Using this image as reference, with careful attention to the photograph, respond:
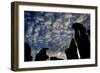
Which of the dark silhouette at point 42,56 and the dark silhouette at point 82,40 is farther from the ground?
the dark silhouette at point 82,40

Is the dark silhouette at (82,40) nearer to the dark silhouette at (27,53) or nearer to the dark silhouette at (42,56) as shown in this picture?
the dark silhouette at (42,56)

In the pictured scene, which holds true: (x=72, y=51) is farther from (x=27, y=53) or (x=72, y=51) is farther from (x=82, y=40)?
(x=27, y=53)

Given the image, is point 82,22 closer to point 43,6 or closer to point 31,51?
point 43,6

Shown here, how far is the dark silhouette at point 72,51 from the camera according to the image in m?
1.87

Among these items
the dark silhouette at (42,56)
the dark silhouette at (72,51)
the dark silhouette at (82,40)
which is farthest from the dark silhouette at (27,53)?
the dark silhouette at (82,40)

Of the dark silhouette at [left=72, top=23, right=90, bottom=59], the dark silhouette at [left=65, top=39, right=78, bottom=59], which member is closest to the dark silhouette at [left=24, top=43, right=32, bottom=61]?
the dark silhouette at [left=65, top=39, right=78, bottom=59]

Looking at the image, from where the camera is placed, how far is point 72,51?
1881 mm

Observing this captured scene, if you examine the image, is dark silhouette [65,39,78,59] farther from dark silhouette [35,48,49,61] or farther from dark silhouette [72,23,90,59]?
dark silhouette [35,48,49,61]

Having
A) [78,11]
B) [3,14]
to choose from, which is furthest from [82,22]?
[3,14]

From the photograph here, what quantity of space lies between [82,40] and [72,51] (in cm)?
13

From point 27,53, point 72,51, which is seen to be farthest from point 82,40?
point 27,53

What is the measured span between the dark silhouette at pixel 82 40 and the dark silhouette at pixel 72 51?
0.04 m

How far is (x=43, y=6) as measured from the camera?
1765 mm

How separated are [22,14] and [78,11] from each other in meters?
0.48
